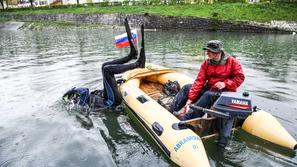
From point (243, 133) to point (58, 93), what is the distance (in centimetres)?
663

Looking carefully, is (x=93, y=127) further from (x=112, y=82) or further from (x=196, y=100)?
(x=196, y=100)

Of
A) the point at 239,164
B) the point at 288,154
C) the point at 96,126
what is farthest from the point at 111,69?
the point at 288,154

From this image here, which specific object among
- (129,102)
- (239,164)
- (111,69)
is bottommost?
(239,164)

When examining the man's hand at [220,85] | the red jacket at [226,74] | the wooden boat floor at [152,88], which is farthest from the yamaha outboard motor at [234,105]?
the wooden boat floor at [152,88]

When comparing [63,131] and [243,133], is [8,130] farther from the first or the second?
[243,133]

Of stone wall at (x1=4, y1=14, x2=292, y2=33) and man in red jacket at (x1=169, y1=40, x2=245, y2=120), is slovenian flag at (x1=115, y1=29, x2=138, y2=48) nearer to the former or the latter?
man in red jacket at (x1=169, y1=40, x2=245, y2=120)

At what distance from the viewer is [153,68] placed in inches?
405

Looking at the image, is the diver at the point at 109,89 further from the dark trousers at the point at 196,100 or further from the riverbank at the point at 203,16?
the riverbank at the point at 203,16

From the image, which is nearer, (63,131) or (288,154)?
(288,154)

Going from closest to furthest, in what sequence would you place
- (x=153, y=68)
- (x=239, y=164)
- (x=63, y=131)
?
1. (x=239, y=164)
2. (x=63, y=131)
3. (x=153, y=68)

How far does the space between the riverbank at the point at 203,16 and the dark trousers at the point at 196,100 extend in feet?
88.9

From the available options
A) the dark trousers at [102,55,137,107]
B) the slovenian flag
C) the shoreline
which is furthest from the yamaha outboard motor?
the shoreline

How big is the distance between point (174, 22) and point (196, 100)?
31339mm

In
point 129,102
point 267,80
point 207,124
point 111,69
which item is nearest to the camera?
point 207,124
